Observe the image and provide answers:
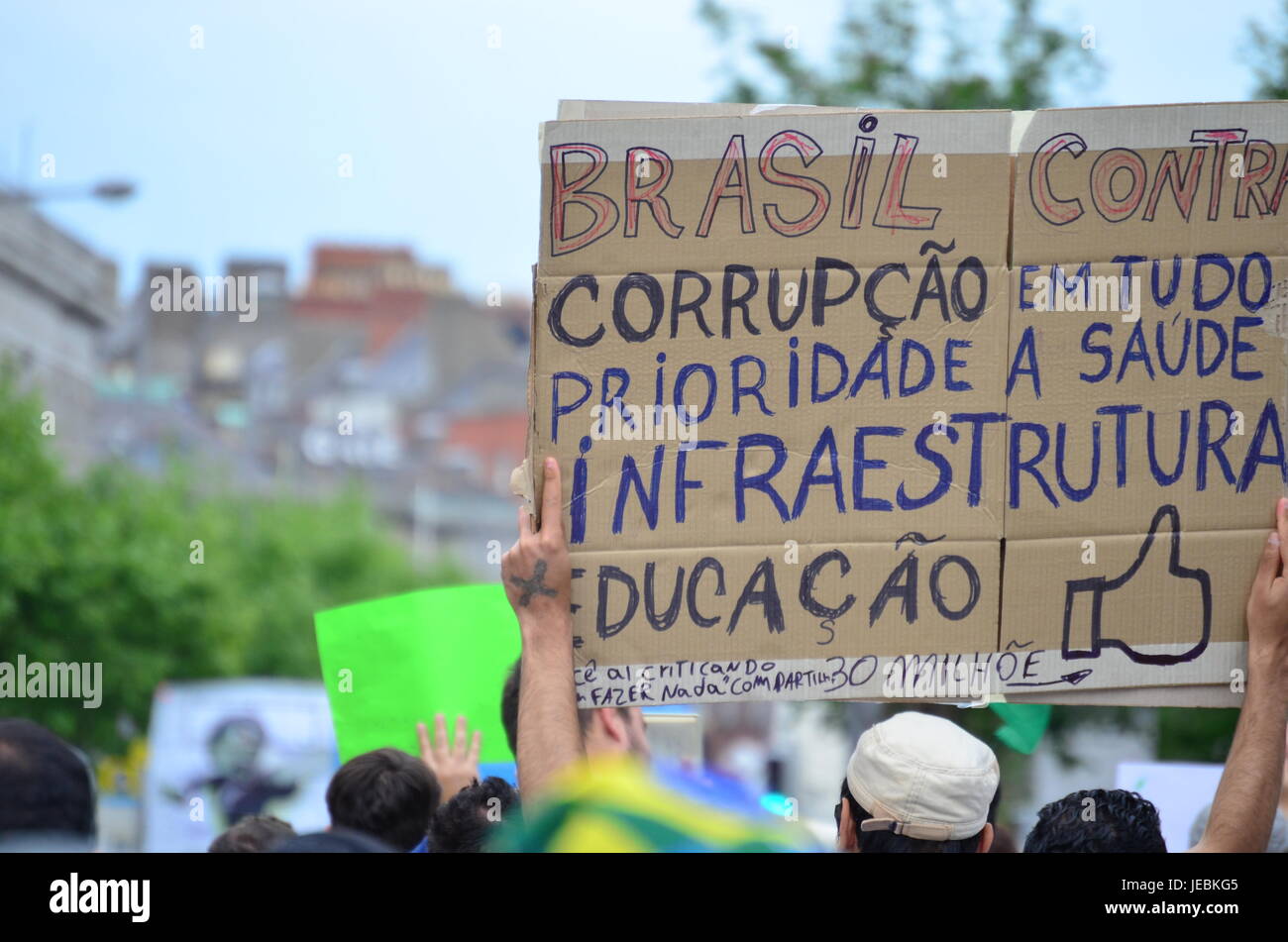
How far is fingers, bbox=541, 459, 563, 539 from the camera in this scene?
2.80 metres

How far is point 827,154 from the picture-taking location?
9.53ft

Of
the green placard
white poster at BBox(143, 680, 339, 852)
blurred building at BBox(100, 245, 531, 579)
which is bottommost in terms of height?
white poster at BBox(143, 680, 339, 852)

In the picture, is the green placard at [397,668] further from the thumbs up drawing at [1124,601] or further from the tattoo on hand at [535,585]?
the thumbs up drawing at [1124,601]

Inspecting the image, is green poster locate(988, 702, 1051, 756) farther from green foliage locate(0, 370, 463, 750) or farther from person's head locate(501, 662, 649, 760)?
green foliage locate(0, 370, 463, 750)

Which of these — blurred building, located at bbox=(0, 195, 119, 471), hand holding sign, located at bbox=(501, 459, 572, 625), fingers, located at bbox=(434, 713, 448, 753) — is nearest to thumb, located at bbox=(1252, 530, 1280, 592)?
hand holding sign, located at bbox=(501, 459, 572, 625)

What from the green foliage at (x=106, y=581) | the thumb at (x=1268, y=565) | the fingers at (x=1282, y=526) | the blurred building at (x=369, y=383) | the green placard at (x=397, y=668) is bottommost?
the green placard at (x=397, y=668)

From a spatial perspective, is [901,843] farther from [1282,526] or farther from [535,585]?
[1282,526]

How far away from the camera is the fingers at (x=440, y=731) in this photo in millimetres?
4199

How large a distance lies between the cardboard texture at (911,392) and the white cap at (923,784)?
4.6 inches

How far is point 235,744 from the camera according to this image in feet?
59.4

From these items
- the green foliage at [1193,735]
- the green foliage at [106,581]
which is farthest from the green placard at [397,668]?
the green foliage at [106,581]

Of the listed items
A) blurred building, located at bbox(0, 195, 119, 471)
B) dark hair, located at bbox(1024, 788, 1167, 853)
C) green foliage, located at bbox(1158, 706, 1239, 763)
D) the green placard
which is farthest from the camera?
blurred building, located at bbox(0, 195, 119, 471)

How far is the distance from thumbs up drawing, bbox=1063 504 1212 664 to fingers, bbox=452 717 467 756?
1.98 meters
